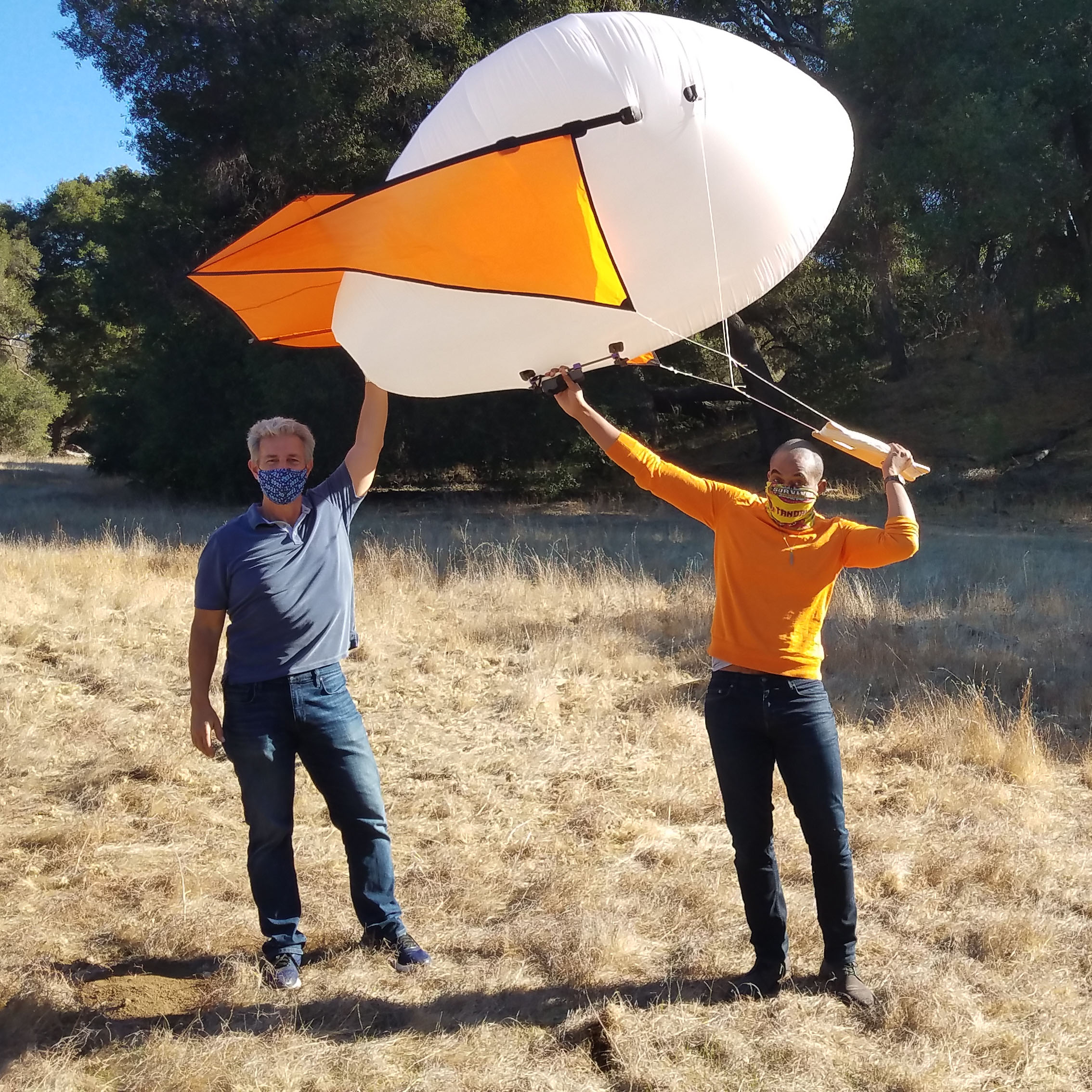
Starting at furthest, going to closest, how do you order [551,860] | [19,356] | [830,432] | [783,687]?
1. [19,356]
2. [551,860]
3. [830,432]
4. [783,687]

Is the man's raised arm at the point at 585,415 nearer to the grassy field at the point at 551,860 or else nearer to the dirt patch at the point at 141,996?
the grassy field at the point at 551,860

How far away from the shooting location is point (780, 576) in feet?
11.1

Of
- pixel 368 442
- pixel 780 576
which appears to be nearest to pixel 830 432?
pixel 780 576

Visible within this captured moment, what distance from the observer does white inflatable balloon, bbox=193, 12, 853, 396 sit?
3.64 meters

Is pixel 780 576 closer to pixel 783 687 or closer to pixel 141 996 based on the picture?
pixel 783 687

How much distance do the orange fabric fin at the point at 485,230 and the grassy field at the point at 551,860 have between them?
7.74ft

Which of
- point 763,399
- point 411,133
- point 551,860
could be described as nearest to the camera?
point 551,860

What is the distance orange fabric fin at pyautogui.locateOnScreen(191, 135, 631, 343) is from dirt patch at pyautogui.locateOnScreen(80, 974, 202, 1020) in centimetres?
255

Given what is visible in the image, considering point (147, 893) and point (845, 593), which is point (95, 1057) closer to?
point (147, 893)

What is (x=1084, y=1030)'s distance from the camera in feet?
11.0

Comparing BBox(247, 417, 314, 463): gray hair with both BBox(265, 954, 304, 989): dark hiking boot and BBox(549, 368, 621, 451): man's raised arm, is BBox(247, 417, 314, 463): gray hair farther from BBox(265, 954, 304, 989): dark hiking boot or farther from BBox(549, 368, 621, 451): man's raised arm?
BBox(265, 954, 304, 989): dark hiking boot

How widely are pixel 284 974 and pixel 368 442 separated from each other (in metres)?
1.87

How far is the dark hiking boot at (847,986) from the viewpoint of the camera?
3457 mm

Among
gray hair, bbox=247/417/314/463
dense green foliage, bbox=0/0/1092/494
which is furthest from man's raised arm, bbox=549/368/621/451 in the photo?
dense green foliage, bbox=0/0/1092/494
